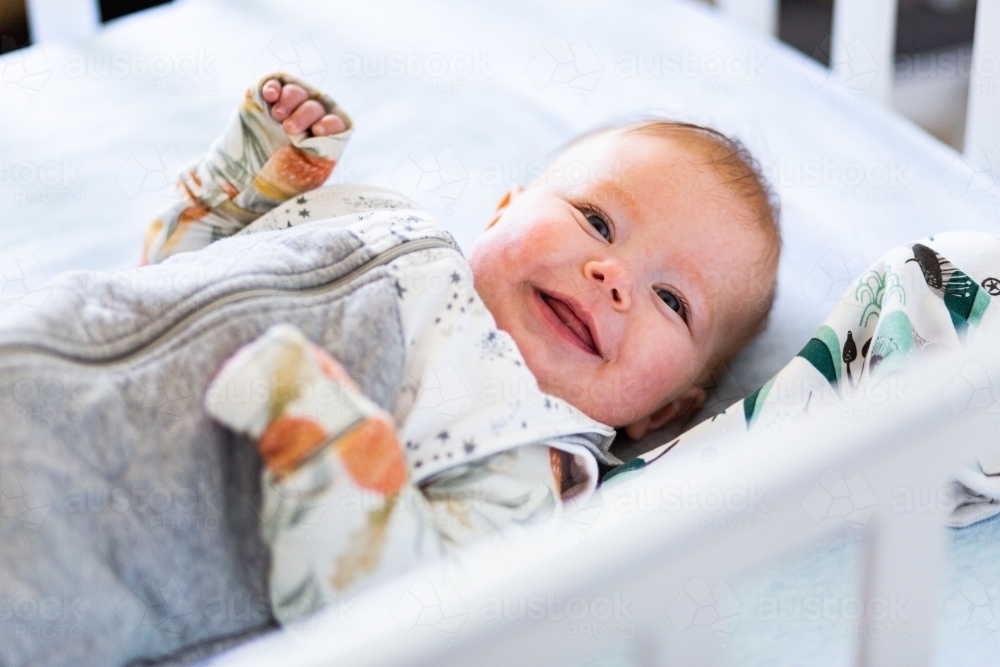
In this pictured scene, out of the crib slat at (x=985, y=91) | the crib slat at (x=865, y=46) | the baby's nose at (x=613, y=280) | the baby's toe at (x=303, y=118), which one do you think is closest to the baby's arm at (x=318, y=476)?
the baby's nose at (x=613, y=280)

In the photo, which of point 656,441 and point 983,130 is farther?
point 983,130

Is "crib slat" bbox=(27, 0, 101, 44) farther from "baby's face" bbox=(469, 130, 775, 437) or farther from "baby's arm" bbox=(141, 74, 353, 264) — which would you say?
"baby's face" bbox=(469, 130, 775, 437)

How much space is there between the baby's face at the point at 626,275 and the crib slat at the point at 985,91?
0.86 feet

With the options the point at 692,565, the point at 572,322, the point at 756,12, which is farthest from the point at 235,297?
the point at 756,12

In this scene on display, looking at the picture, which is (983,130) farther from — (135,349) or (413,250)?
(135,349)

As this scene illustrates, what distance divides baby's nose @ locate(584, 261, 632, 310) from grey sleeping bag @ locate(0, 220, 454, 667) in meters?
0.16

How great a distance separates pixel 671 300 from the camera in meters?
0.78

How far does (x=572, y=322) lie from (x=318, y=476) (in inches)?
10.9

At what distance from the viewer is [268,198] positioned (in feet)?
2.88

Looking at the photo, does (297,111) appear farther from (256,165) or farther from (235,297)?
(235,297)

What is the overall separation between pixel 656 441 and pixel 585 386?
0.39 feet

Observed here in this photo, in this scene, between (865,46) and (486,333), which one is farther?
(865,46)

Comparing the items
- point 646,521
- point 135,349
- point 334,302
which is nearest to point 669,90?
point 334,302

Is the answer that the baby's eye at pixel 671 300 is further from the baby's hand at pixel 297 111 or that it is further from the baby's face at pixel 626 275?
the baby's hand at pixel 297 111
